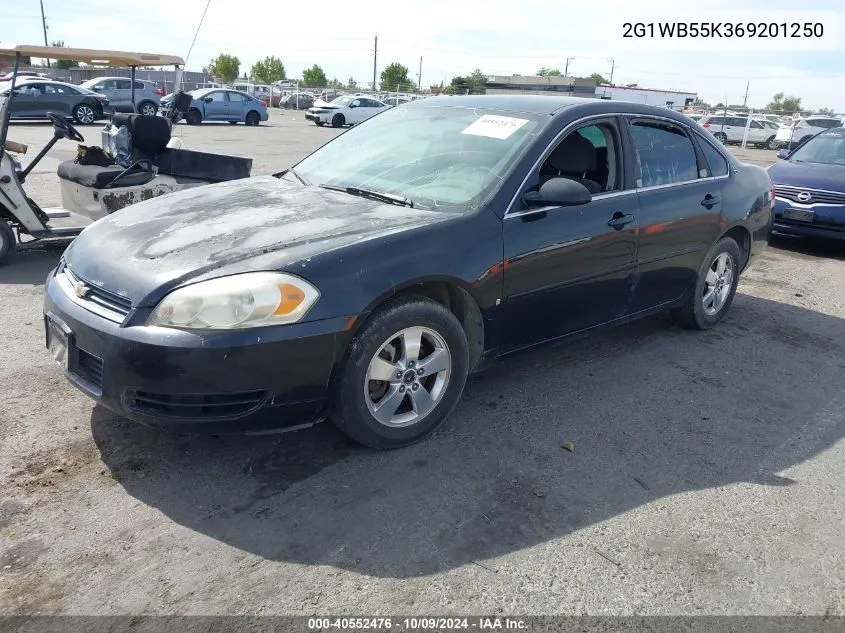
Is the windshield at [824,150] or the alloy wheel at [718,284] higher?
the windshield at [824,150]

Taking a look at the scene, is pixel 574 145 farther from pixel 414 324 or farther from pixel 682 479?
pixel 682 479

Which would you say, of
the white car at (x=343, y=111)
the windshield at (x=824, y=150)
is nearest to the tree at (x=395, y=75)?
the white car at (x=343, y=111)

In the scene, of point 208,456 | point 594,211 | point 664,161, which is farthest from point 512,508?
point 664,161

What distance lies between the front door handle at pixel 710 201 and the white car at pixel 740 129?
107ft

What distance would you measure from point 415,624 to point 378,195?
226 centimetres

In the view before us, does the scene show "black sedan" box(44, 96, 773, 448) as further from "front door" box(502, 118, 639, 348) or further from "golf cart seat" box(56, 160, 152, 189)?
"golf cart seat" box(56, 160, 152, 189)

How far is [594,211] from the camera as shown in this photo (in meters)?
4.09

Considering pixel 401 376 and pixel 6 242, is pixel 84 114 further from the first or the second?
pixel 401 376

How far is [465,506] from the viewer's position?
300 centimetres

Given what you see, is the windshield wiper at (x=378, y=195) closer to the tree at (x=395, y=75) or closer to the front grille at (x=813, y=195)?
the front grille at (x=813, y=195)

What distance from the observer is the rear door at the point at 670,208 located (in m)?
4.51

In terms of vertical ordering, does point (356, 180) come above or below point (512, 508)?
above

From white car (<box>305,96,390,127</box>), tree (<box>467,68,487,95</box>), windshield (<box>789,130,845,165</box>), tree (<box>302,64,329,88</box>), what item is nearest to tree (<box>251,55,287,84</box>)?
tree (<box>302,64,329,88</box>)

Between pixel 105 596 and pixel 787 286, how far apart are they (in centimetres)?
684
